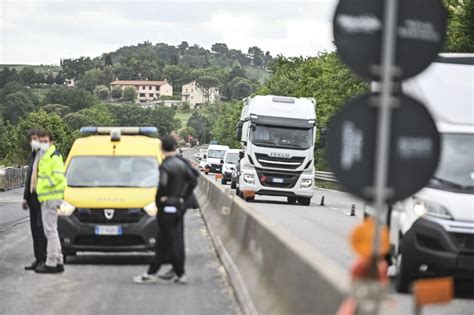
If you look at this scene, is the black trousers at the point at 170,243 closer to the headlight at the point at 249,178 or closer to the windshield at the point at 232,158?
the headlight at the point at 249,178

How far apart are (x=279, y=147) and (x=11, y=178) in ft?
62.4

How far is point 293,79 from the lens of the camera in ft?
339

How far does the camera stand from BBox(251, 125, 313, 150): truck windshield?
3041 centimetres

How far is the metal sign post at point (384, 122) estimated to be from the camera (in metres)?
5.67

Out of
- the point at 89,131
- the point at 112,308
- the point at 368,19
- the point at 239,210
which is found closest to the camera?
the point at 368,19

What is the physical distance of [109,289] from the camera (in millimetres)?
12117

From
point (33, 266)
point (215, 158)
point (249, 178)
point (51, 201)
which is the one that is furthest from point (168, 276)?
point (215, 158)

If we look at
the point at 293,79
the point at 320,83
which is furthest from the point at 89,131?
the point at 293,79

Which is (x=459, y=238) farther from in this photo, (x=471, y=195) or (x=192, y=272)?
(x=192, y=272)

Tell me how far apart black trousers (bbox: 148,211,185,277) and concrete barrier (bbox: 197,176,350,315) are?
2.31ft

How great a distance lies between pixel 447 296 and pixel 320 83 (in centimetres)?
7949

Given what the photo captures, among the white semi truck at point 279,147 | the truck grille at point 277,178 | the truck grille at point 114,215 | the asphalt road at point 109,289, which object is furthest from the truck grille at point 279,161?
the truck grille at point 114,215

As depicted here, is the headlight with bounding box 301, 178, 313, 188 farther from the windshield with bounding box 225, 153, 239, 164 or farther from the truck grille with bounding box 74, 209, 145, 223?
the windshield with bounding box 225, 153, 239, 164

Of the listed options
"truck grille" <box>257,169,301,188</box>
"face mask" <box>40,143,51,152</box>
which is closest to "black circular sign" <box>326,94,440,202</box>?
"face mask" <box>40,143,51,152</box>
